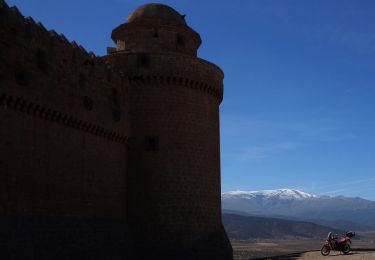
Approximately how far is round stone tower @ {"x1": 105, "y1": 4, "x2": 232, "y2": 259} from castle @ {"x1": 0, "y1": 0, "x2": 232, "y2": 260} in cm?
6

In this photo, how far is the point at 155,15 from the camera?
3216cm

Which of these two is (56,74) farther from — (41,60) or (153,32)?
(153,32)

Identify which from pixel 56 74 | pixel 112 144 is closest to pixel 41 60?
pixel 56 74

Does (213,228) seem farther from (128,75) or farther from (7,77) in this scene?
(7,77)

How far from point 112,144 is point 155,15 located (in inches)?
350

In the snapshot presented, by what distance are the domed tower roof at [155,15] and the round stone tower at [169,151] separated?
0.30 metres

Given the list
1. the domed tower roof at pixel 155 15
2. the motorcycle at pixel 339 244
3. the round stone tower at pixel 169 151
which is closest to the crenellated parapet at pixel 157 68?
the round stone tower at pixel 169 151

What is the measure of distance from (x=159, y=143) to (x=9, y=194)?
10502mm

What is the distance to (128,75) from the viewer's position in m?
29.7

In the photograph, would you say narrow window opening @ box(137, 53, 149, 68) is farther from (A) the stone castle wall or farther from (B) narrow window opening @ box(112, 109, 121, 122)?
(B) narrow window opening @ box(112, 109, 121, 122)

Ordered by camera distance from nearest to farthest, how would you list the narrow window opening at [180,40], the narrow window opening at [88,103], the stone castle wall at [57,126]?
the stone castle wall at [57,126], the narrow window opening at [88,103], the narrow window opening at [180,40]

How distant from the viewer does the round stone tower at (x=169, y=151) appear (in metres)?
28.4

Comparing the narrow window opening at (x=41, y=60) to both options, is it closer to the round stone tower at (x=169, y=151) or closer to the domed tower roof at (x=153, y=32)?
the round stone tower at (x=169, y=151)

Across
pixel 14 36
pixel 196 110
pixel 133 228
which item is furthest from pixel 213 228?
pixel 14 36
